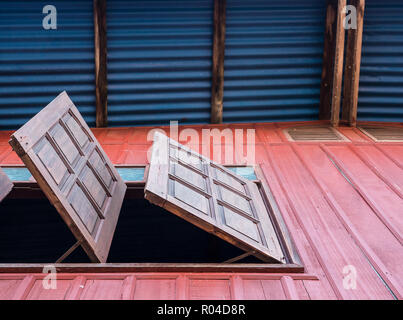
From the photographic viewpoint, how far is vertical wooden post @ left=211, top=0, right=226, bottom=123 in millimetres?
6473

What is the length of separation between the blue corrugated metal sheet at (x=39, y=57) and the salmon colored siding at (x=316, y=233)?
3.88 ft

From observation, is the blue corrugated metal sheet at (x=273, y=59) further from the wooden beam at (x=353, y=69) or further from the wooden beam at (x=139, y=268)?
the wooden beam at (x=139, y=268)

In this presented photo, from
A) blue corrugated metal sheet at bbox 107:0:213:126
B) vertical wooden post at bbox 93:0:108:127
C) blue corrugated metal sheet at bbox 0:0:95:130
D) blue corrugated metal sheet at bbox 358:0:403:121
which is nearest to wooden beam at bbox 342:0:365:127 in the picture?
blue corrugated metal sheet at bbox 358:0:403:121

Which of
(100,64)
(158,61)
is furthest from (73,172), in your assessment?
(158,61)

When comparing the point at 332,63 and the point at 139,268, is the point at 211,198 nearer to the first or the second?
the point at 139,268

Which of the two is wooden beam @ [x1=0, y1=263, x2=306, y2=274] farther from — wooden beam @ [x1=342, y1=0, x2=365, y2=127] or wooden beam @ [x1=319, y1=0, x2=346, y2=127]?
wooden beam @ [x1=342, y1=0, x2=365, y2=127]

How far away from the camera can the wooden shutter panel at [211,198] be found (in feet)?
9.68

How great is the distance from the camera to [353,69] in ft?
20.9

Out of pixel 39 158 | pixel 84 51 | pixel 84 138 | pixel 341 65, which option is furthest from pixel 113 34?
pixel 39 158

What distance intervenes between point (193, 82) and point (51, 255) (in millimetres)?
3415

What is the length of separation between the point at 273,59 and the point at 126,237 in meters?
3.71

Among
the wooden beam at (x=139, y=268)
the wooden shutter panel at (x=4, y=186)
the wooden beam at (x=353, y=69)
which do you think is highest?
the wooden beam at (x=353, y=69)

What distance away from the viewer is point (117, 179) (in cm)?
409

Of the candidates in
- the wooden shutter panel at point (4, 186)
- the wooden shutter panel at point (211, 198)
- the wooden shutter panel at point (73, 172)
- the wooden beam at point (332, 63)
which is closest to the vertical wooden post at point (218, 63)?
the wooden beam at point (332, 63)
